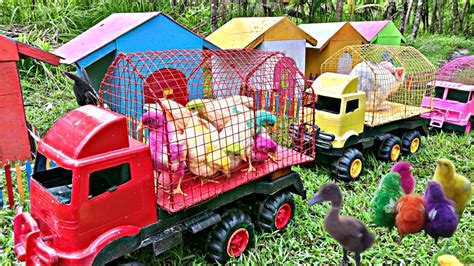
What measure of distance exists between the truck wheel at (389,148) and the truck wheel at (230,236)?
307cm

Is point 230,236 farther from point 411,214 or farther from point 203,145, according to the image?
point 411,214

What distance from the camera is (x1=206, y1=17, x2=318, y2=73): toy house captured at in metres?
6.64

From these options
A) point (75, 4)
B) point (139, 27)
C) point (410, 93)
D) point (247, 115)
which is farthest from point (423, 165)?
point (75, 4)

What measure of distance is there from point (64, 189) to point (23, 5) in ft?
25.7

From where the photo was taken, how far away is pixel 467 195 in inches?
144

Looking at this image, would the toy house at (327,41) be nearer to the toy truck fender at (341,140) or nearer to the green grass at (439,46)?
the toy truck fender at (341,140)

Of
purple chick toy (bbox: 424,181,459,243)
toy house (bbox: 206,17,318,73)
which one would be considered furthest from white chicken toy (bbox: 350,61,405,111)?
purple chick toy (bbox: 424,181,459,243)

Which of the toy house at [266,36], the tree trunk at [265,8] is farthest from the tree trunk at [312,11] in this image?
the toy house at [266,36]

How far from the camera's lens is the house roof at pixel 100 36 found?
198 inches

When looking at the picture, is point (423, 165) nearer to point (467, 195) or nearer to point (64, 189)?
point (467, 195)

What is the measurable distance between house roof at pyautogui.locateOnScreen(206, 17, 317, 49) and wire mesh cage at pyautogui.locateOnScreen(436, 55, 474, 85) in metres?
2.79

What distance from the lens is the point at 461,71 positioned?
24.3 feet

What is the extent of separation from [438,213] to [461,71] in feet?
17.7

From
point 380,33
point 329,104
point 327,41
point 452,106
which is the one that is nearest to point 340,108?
point 329,104
